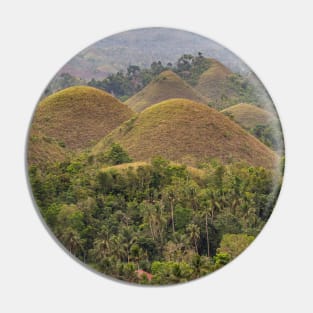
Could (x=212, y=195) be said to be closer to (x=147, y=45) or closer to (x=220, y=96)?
(x=220, y=96)

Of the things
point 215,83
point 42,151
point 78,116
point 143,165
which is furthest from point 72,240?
point 215,83

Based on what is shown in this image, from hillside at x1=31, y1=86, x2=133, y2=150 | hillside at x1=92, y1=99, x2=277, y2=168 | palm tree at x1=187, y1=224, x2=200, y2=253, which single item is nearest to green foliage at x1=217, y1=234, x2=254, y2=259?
palm tree at x1=187, y1=224, x2=200, y2=253

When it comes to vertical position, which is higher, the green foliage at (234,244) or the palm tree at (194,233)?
the palm tree at (194,233)

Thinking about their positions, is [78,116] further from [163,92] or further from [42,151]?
[163,92]

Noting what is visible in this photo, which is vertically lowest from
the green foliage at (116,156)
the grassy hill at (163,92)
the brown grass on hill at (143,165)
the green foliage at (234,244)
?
the green foliage at (234,244)

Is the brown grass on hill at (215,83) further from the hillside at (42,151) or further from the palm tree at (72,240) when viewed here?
the palm tree at (72,240)

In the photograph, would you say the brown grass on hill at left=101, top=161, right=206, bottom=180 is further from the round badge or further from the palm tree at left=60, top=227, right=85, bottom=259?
the palm tree at left=60, top=227, right=85, bottom=259

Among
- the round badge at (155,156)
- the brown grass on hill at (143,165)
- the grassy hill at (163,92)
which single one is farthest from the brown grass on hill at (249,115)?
the brown grass on hill at (143,165)
